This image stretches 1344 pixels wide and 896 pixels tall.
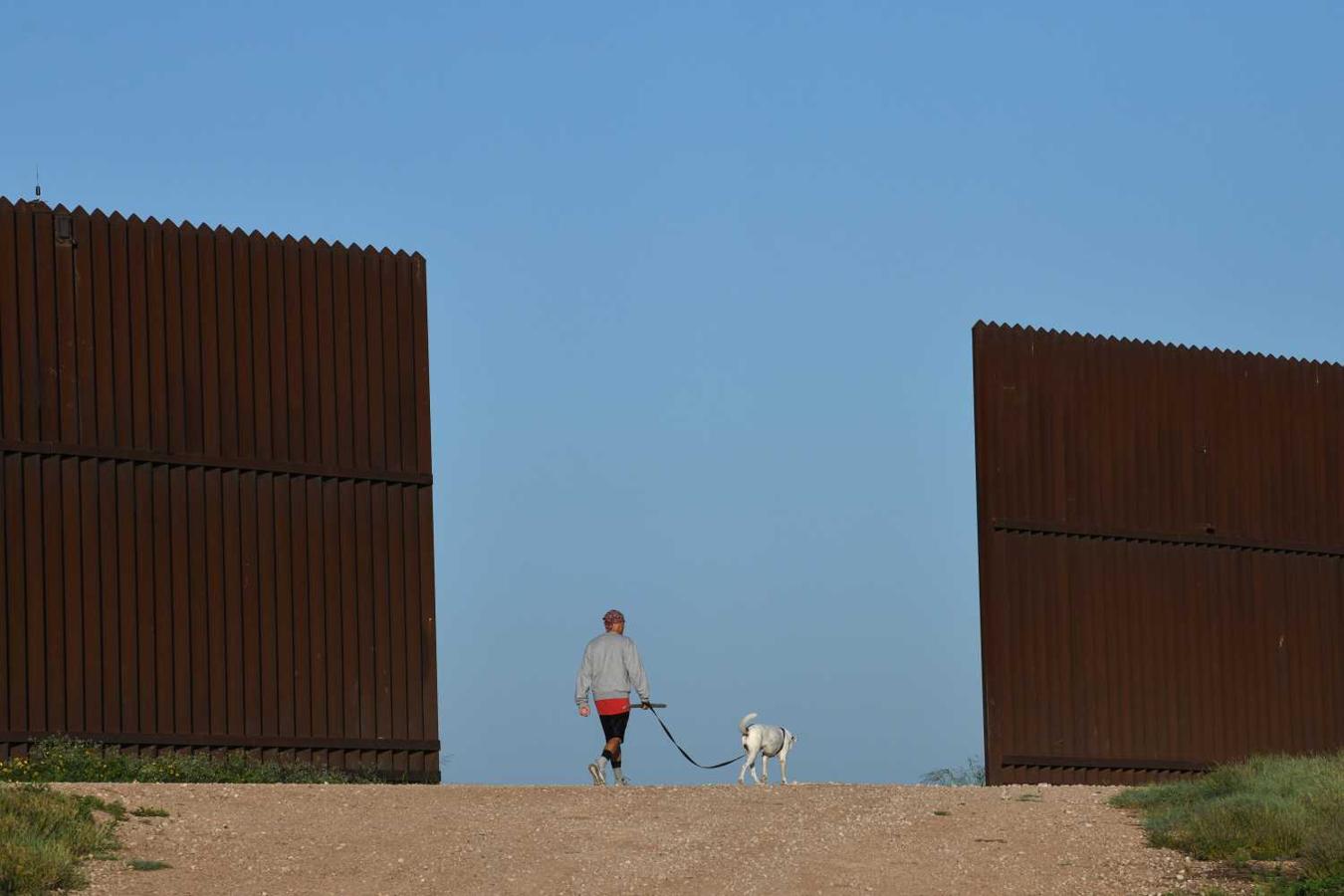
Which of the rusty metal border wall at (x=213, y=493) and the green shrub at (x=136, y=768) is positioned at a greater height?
the rusty metal border wall at (x=213, y=493)

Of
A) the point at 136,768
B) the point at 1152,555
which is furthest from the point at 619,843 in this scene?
the point at 1152,555

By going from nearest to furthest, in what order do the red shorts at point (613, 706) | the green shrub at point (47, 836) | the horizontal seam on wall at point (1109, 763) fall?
the green shrub at point (47, 836) < the red shorts at point (613, 706) < the horizontal seam on wall at point (1109, 763)

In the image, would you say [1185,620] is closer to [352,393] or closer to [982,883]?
[352,393]

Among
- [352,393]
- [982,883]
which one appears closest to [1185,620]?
[352,393]

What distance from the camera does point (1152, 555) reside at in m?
21.3

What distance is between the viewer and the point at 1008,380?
65.6 ft

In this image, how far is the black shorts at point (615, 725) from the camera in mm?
17203

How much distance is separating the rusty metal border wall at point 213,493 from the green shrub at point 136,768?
18cm

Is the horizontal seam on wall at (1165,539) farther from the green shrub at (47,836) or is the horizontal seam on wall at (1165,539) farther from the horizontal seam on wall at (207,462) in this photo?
the green shrub at (47,836)

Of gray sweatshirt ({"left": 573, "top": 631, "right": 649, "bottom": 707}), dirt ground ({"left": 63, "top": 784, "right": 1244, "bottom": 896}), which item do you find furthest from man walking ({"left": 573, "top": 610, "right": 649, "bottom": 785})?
dirt ground ({"left": 63, "top": 784, "right": 1244, "bottom": 896})

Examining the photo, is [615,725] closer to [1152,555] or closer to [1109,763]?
[1109,763]

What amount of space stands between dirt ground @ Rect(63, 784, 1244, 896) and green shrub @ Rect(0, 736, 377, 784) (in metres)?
1.77

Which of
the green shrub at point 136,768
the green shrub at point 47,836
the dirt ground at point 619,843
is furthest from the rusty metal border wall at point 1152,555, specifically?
the green shrub at point 47,836

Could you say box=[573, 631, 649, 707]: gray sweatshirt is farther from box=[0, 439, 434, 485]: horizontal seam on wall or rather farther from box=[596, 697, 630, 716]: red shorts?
box=[0, 439, 434, 485]: horizontal seam on wall
